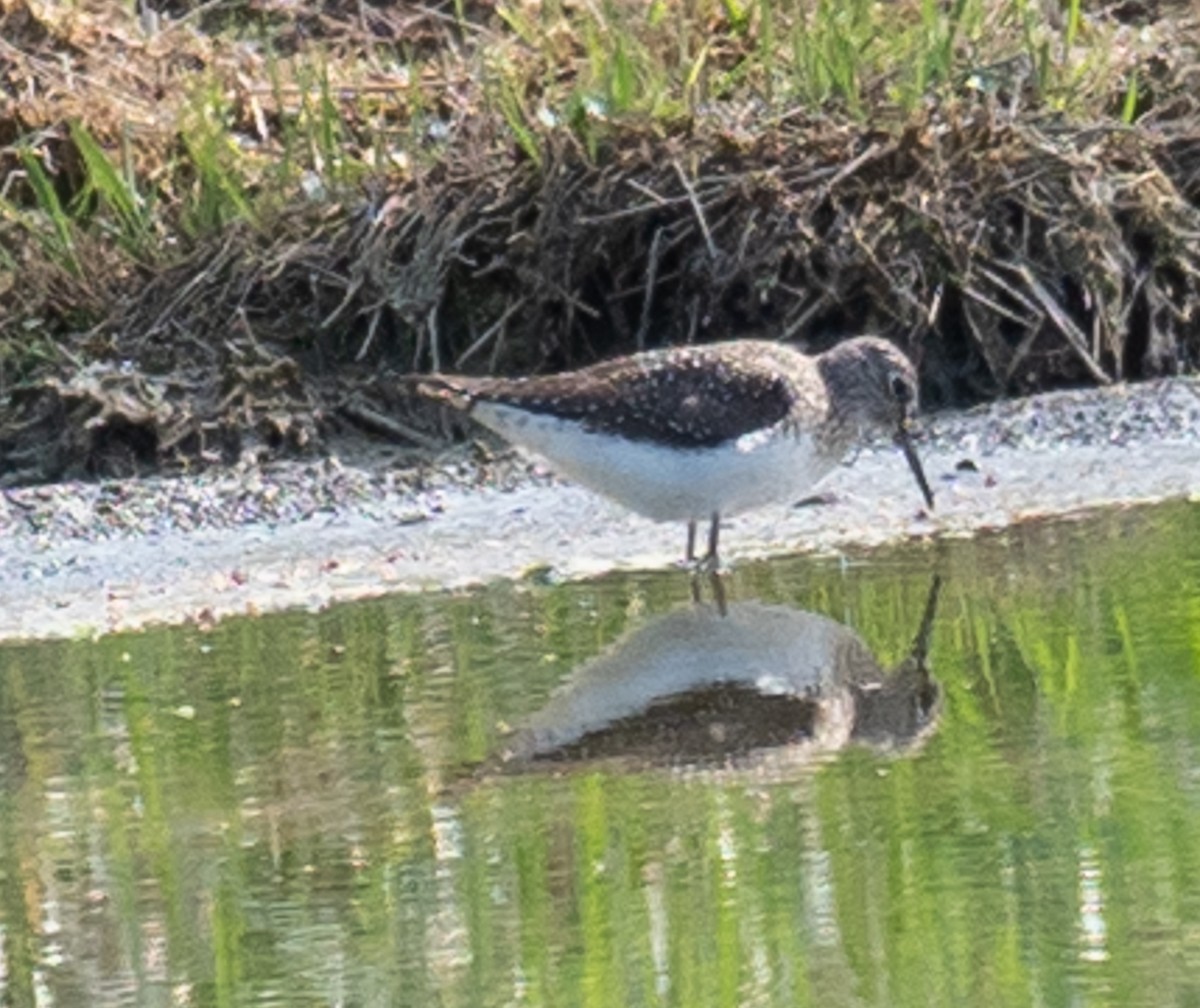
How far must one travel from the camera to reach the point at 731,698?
7777mm

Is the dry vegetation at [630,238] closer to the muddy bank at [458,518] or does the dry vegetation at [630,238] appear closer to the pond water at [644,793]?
the muddy bank at [458,518]

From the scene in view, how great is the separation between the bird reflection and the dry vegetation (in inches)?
106

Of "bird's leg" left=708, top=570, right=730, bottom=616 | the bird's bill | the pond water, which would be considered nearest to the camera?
the pond water

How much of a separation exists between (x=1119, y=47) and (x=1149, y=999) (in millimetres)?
7616

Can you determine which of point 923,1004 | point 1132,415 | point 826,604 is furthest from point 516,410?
point 923,1004

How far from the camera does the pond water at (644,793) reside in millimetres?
5648

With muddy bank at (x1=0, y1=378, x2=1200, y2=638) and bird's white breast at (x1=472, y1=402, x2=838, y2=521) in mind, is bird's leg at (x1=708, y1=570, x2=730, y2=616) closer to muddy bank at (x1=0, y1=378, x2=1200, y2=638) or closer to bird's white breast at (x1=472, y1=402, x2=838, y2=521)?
bird's white breast at (x1=472, y1=402, x2=838, y2=521)

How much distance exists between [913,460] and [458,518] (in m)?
1.42

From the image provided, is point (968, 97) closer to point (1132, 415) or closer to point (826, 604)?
point (1132, 415)

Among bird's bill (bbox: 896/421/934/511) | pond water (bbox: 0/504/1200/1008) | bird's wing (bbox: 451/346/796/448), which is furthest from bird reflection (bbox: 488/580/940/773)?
bird's bill (bbox: 896/421/934/511)

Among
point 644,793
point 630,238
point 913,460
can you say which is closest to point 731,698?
point 644,793

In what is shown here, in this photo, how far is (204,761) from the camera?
7.42 metres

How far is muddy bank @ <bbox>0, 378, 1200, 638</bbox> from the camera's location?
9.63 m

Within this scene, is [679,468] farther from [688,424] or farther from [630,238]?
[630,238]
